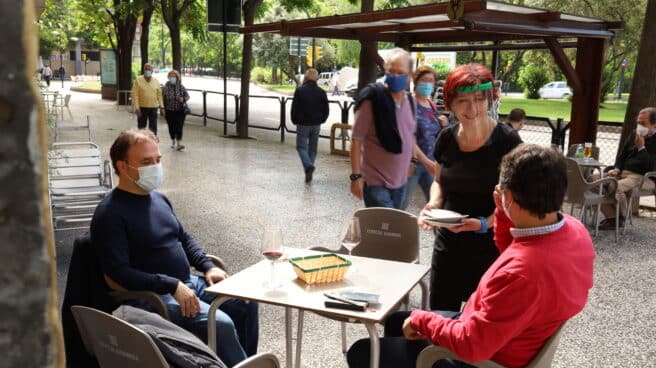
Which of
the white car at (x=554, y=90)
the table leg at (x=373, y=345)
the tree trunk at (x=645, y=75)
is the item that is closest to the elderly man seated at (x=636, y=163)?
the tree trunk at (x=645, y=75)

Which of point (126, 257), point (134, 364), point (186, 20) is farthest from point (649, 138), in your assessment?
point (186, 20)

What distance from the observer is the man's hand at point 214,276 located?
360cm

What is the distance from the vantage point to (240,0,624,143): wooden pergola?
7.56 m

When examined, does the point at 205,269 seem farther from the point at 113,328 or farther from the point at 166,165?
the point at 166,165

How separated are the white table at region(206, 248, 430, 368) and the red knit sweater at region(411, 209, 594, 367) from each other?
16.4 inches

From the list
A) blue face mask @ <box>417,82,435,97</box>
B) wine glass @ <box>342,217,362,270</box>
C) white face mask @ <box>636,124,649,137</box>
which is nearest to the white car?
white face mask @ <box>636,124,649,137</box>

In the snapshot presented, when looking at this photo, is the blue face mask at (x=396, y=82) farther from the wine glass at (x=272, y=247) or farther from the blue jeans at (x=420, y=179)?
the wine glass at (x=272, y=247)

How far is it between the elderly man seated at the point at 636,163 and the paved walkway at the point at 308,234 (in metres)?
0.35

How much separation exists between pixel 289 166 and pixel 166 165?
2295 mm

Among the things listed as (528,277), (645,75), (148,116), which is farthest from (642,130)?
(148,116)

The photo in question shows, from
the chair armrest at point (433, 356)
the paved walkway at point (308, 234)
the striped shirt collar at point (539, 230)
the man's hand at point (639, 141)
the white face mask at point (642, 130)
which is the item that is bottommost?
the paved walkway at point (308, 234)

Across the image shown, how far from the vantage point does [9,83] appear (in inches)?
23.9

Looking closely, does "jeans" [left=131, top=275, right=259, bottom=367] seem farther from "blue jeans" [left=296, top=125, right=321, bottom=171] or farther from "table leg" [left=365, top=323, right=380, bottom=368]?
"blue jeans" [left=296, top=125, right=321, bottom=171]

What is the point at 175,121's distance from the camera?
13867 millimetres
